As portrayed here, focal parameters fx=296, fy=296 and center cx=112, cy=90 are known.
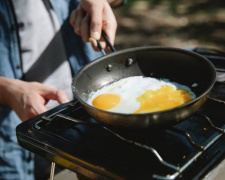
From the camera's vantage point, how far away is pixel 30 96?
1536mm

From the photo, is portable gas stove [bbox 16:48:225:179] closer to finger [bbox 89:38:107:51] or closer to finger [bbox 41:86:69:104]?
finger [bbox 41:86:69:104]

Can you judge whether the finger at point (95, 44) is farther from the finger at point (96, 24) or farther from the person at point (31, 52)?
A: the person at point (31, 52)

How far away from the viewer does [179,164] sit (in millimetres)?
991

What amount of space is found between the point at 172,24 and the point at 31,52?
4658mm

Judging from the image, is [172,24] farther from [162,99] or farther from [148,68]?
[162,99]

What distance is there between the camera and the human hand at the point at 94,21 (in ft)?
5.08

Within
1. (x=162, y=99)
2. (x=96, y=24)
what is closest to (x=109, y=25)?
(x=96, y=24)

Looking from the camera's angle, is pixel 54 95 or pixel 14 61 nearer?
pixel 54 95

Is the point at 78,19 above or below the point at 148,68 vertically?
above

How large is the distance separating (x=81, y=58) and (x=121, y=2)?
2.07ft

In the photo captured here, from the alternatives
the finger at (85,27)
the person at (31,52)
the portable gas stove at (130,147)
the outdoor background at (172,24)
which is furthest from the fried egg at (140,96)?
the outdoor background at (172,24)

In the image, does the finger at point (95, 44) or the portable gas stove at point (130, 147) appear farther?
the finger at point (95, 44)

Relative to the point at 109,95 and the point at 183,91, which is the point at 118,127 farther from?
the point at 183,91

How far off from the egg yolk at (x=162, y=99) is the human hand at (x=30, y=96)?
1.48ft
